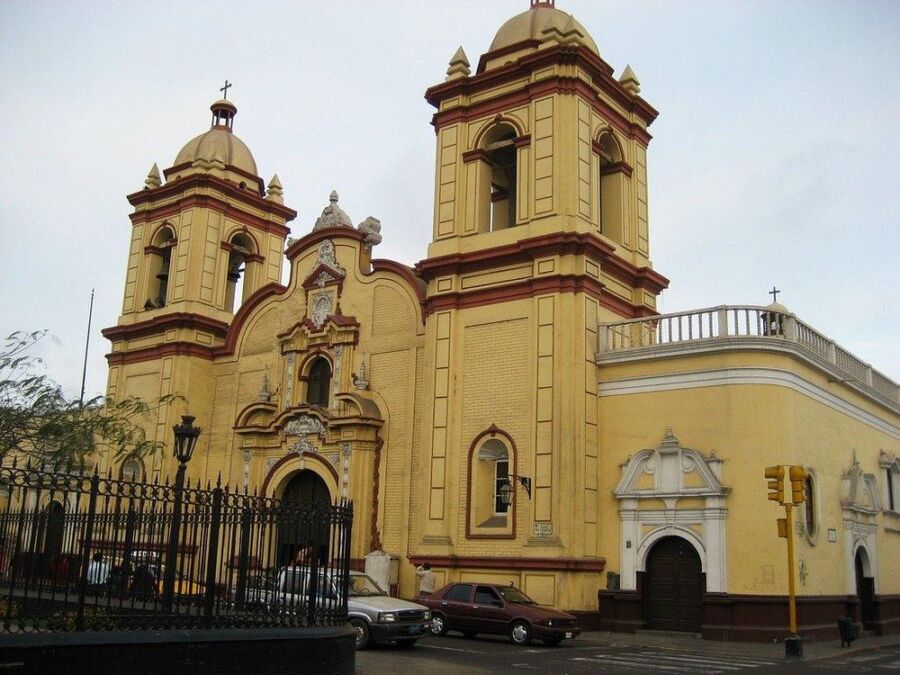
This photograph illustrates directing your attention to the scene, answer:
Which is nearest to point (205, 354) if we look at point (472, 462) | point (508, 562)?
point (472, 462)

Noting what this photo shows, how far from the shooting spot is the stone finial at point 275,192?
39781 mm

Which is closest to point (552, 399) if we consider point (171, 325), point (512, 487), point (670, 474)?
point (512, 487)

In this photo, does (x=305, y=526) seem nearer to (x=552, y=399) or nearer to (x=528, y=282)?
(x=552, y=399)

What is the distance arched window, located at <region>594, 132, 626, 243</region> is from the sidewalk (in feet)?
38.8

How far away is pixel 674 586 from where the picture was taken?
915 inches

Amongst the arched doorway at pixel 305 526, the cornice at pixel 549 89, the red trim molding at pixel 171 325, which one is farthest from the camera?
the red trim molding at pixel 171 325

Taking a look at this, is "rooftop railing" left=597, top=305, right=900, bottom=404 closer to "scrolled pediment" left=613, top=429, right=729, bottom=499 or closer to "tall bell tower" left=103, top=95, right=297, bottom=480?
"scrolled pediment" left=613, top=429, right=729, bottom=499

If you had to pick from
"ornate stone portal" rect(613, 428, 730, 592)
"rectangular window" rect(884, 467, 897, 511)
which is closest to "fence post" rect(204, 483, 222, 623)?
"ornate stone portal" rect(613, 428, 730, 592)

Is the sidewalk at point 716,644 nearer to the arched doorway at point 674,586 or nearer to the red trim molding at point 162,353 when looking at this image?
the arched doorway at point 674,586

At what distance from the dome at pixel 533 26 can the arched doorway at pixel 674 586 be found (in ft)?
48.0

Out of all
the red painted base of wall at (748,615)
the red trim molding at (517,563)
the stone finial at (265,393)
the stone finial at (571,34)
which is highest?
the stone finial at (571,34)

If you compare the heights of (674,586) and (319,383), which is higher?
(319,383)

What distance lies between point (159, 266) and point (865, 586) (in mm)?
27581

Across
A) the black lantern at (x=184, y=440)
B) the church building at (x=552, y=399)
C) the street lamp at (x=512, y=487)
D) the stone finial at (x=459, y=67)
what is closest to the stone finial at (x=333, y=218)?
the church building at (x=552, y=399)
